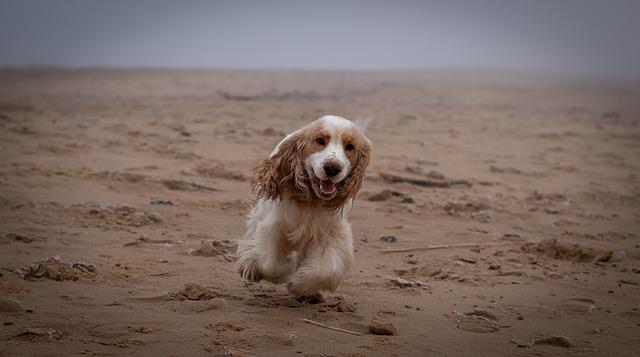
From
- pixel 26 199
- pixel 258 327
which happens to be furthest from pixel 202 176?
pixel 258 327

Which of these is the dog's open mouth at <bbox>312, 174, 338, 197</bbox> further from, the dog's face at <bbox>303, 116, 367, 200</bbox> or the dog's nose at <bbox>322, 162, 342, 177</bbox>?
the dog's nose at <bbox>322, 162, 342, 177</bbox>

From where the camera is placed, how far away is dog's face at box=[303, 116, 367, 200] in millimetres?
5004

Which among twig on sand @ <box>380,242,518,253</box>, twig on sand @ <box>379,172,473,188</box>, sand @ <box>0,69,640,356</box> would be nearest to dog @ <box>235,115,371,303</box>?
sand @ <box>0,69,640,356</box>

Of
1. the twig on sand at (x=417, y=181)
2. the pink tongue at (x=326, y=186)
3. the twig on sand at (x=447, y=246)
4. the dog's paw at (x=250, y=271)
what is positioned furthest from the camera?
the twig on sand at (x=417, y=181)

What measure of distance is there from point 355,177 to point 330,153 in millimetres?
303

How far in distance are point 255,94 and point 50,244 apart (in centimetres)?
2215

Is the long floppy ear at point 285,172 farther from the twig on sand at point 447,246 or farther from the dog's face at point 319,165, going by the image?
the twig on sand at point 447,246

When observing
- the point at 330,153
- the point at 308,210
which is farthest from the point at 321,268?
the point at 330,153

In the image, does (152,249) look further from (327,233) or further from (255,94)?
(255,94)

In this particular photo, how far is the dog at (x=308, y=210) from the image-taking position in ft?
16.9

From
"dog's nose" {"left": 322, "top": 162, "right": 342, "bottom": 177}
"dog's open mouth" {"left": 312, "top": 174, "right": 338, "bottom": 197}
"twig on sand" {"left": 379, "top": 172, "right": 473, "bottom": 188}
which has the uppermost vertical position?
"dog's nose" {"left": 322, "top": 162, "right": 342, "bottom": 177}

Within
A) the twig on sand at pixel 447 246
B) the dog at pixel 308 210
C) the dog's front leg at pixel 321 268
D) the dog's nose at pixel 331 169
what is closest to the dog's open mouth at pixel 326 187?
the dog at pixel 308 210

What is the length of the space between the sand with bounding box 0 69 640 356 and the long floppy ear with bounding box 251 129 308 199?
2.52 feet

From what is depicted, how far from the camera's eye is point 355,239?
7.29m
